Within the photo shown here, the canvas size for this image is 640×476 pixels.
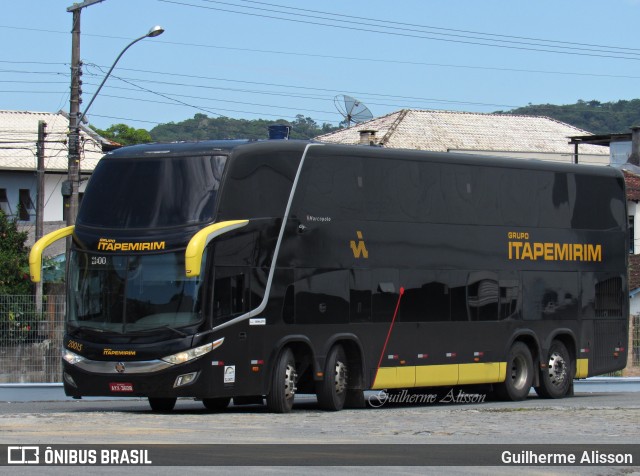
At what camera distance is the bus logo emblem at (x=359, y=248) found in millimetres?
23109

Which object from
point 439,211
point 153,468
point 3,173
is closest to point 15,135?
point 3,173

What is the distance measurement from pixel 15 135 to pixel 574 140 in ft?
97.9

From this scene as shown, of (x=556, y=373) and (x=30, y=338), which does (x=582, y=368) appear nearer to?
(x=556, y=373)

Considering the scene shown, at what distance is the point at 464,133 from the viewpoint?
76.8m

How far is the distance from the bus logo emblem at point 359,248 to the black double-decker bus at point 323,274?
0.03 m

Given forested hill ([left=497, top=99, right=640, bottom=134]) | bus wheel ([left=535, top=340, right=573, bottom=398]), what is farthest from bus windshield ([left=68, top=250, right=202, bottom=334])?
forested hill ([left=497, top=99, right=640, bottom=134])

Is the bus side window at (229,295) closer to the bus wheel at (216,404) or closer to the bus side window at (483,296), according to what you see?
the bus wheel at (216,404)

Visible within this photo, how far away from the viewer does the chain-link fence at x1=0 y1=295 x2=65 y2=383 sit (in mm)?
28016

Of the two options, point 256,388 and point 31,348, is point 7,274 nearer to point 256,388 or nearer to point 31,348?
point 31,348

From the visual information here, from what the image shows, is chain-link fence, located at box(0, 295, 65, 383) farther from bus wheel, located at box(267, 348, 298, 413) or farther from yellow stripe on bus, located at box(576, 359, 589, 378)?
yellow stripe on bus, located at box(576, 359, 589, 378)

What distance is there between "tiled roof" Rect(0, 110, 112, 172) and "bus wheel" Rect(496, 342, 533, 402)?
4583cm

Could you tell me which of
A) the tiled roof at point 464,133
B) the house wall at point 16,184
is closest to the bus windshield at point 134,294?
the tiled roof at point 464,133

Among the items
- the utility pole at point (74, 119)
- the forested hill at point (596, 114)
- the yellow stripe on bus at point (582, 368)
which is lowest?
the yellow stripe on bus at point (582, 368)

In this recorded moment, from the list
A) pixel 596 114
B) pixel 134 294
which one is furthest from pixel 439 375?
pixel 596 114
